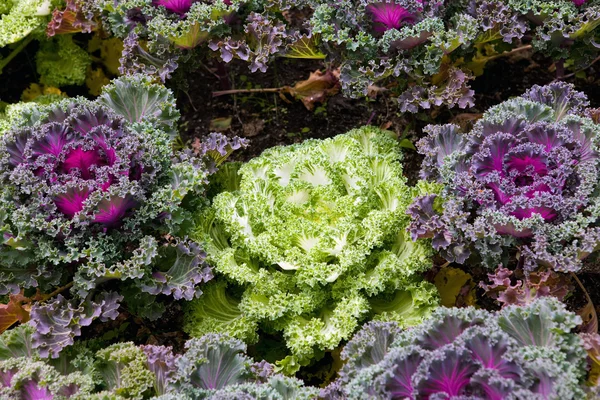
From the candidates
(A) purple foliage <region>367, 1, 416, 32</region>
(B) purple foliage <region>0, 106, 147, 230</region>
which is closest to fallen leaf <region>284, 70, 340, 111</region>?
(A) purple foliage <region>367, 1, 416, 32</region>

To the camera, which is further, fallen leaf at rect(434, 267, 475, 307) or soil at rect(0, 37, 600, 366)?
soil at rect(0, 37, 600, 366)

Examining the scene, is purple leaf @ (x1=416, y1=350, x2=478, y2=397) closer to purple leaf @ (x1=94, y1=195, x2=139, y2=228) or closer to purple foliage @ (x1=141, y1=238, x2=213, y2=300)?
purple foliage @ (x1=141, y1=238, x2=213, y2=300)

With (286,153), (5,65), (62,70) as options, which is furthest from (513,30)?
(5,65)

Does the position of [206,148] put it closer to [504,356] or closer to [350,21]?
[350,21]

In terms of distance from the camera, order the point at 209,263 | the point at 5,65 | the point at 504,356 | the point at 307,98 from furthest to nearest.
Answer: the point at 5,65
the point at 307,98
the point at 209,263
the point at 504,356

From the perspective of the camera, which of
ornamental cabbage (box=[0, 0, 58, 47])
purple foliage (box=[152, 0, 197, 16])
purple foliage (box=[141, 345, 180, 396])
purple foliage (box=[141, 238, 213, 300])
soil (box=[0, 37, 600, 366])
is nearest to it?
purple foliage (box=[141, 345, 180, 396])

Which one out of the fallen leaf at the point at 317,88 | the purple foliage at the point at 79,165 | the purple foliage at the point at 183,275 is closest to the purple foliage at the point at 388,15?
the fallen leaf at the point at 317,88
